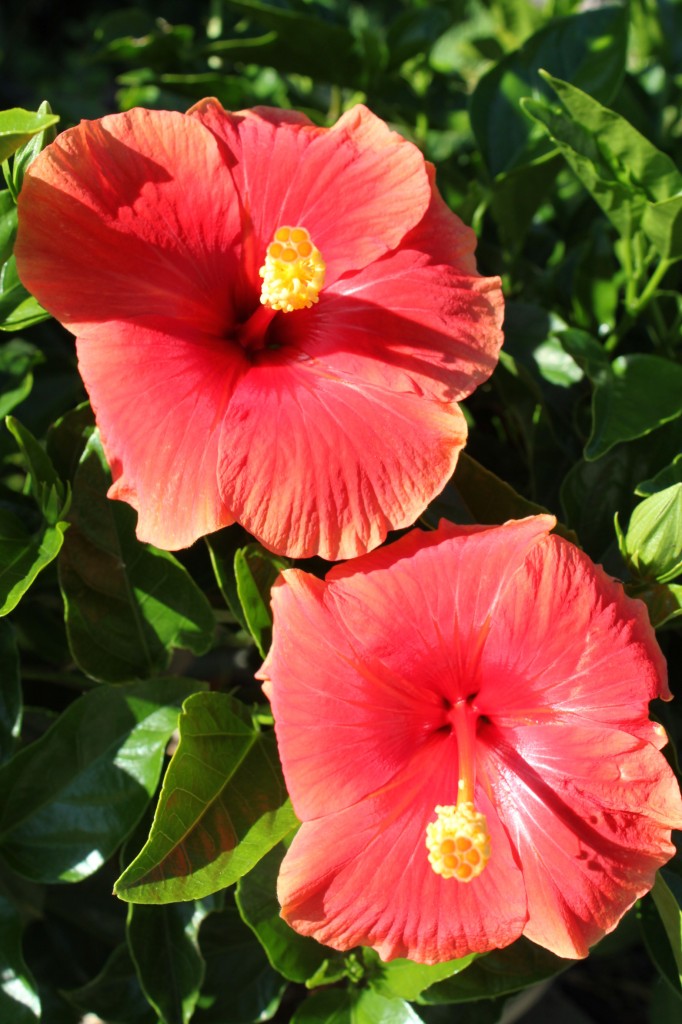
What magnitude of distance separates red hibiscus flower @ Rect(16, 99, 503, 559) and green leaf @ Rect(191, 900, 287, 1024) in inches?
21.6

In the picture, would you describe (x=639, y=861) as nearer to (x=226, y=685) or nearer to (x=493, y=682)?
(x=493, y=682)

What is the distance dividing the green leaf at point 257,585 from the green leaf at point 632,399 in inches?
13.1

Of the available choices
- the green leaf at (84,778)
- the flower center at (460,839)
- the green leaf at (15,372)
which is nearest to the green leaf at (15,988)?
the green leaf at (84,778)

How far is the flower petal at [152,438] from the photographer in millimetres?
879

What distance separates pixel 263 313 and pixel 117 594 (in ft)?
1.06

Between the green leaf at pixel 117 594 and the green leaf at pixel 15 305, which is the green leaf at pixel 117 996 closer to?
the green leaf at pixel 117 594

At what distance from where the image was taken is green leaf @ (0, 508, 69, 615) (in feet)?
3.14

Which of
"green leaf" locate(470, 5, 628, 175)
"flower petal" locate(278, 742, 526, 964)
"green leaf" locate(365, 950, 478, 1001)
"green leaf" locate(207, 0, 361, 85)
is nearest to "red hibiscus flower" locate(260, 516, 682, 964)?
"flower petal" locate(278, 742, 526, 964)

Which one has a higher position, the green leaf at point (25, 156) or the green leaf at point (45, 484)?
the green leaf at point (25, 156)

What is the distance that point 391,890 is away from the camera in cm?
88

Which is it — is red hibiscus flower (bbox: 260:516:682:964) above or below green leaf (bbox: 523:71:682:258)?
below

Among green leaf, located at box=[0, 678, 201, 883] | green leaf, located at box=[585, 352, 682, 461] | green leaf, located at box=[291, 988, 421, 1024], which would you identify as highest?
green leaf, located at box=[585, 352, 682, 461]

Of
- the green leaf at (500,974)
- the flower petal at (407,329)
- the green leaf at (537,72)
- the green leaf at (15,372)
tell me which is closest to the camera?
the flower petal at (407,329)

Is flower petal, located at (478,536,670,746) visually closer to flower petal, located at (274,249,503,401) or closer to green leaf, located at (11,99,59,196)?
flower petal, located at (274,249,503,401)
